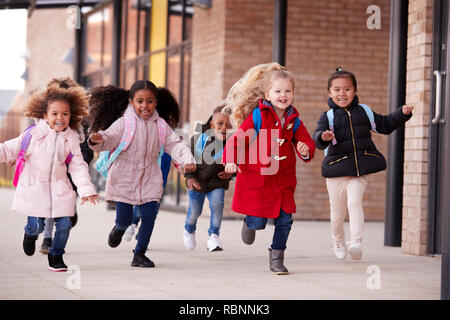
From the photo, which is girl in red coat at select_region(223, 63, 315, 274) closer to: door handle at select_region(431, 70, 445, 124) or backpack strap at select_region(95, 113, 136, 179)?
backpack strap at select_region(95, 113, 136, 179)

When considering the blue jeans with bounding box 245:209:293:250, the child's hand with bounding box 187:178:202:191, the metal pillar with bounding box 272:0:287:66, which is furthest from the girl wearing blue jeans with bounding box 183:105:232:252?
the metal pillar with bounding box 272:0:287:66

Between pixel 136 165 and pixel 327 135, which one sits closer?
pixel 136 165

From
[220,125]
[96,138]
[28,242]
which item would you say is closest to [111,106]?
[96,138]

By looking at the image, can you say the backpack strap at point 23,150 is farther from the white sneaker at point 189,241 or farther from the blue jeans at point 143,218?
the white sneaker at point 189,241

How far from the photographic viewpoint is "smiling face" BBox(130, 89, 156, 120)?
6.47 m

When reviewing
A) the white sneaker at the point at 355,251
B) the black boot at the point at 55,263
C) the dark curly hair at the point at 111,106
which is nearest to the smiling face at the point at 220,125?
the dark curly hair at the point at 111,106

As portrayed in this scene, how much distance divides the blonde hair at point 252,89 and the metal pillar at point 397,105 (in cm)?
265

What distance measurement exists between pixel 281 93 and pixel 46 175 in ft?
6.24

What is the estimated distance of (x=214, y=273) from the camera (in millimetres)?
6188

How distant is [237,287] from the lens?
5438mm

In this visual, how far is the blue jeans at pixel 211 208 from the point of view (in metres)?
7.95

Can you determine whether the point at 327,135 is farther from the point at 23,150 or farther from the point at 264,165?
the point at 23,150

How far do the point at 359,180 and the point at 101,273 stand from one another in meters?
2.49

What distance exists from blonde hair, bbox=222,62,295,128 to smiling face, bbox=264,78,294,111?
2.3 inches
